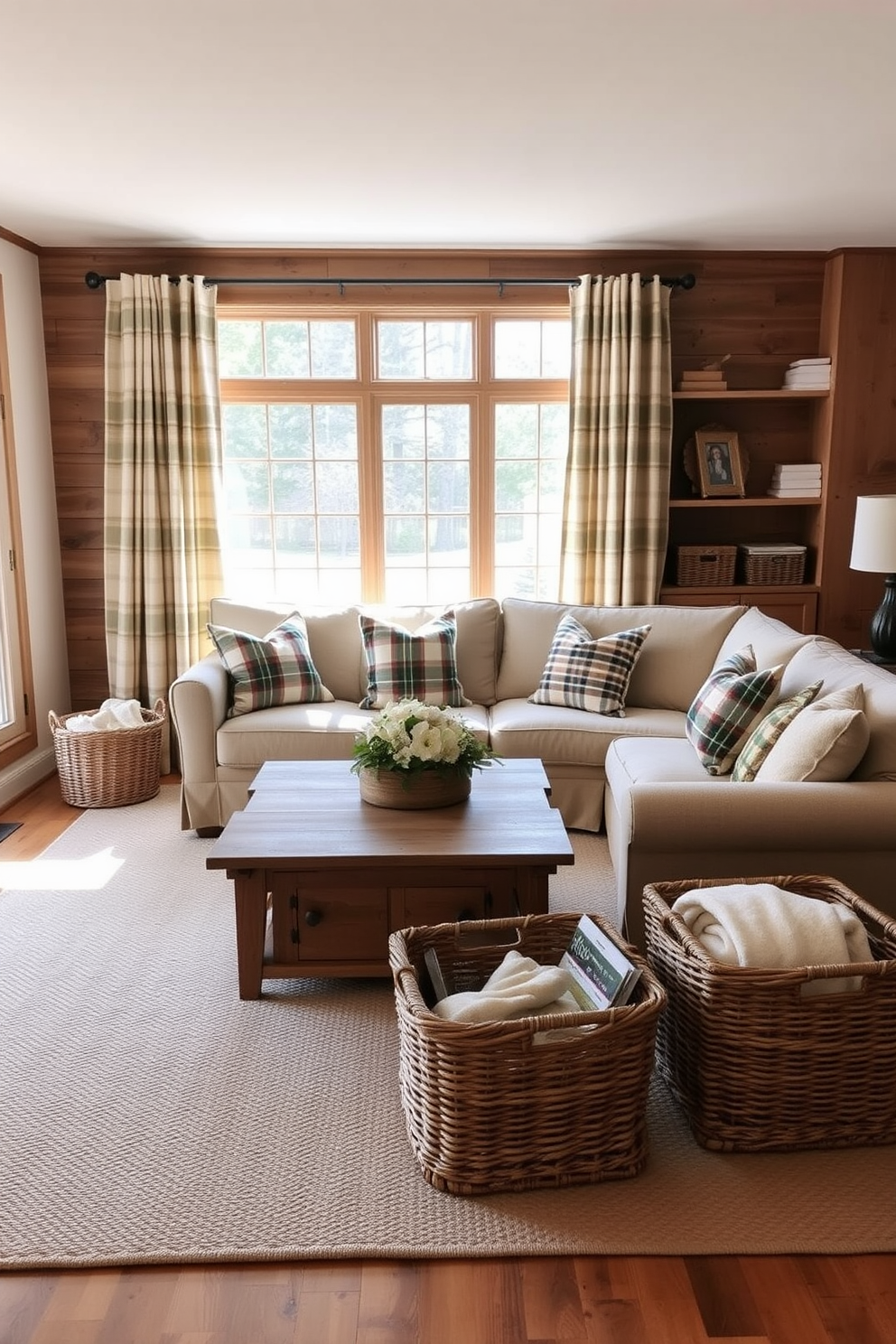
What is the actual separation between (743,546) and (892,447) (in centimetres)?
82

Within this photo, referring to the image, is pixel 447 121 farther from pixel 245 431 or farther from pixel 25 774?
pixel 25 774

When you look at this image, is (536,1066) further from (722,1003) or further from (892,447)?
(892,447)

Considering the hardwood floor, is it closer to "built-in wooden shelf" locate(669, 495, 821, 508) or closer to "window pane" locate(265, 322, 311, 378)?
"built-in wooden shelf" locate(669, 495, 821, 508)

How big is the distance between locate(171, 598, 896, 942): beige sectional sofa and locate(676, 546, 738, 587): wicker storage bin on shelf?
505mm

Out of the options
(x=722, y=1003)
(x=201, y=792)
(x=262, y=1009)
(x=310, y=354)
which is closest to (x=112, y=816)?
(x=201, y=792)

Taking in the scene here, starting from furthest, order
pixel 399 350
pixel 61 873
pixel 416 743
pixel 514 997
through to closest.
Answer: pixel 399 350, pixel 61 873, pixel 416 743, pixel 514 997

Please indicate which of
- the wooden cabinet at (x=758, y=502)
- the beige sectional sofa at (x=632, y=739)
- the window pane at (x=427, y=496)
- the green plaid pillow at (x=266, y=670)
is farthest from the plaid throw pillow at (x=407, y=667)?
the wooden cabinet at (x=758, y=502)

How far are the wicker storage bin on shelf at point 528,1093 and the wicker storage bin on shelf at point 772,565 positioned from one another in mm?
3213

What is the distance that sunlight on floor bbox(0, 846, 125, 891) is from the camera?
3633 millimetres

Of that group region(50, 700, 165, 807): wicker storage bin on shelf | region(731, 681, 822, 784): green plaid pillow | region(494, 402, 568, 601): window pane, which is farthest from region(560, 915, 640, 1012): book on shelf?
region(494, 402, 568, 601): window pane

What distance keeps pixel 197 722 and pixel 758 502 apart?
2.81 meters

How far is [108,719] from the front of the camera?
14.9ft

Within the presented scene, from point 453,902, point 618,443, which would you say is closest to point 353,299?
point 618,443

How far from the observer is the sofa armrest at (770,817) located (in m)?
2.69
